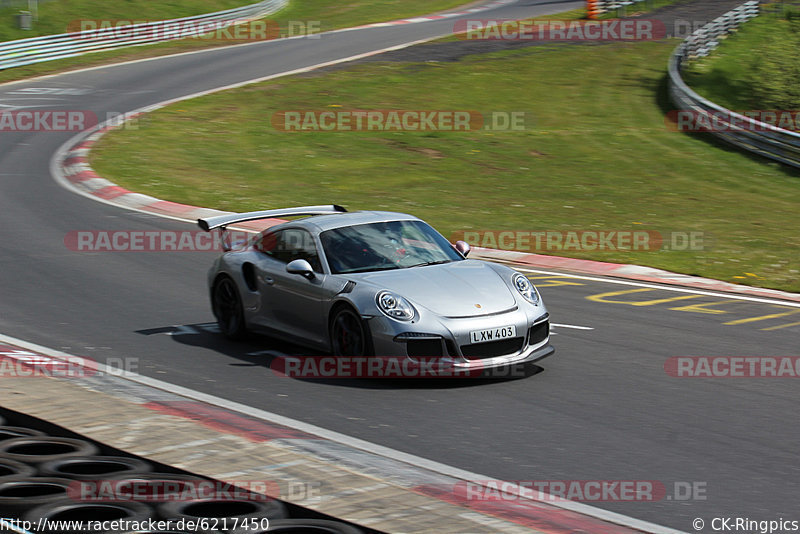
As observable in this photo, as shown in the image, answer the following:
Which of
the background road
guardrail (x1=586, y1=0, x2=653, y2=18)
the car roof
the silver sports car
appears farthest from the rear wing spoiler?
guardrail (x1=586, y1=0, x2=653, y2=18)

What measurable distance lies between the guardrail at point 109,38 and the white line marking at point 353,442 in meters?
31.2

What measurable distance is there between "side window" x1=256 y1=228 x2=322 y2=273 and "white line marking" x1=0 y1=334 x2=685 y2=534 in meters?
1.79

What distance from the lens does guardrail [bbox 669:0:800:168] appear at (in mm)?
25172

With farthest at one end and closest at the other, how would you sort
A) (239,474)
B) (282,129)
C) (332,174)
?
1. (282,129)
2. (332,174)
3. (239,474)

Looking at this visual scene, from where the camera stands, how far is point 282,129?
2706 cm

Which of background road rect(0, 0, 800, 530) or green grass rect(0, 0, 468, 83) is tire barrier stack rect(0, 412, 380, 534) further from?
green grass rect(0, 0, 468, 83)

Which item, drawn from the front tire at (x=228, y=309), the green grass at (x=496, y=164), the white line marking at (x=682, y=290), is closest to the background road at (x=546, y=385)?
the front tire at (x=228, y=309)

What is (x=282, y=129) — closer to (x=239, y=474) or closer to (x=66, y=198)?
(x=66, y=198)

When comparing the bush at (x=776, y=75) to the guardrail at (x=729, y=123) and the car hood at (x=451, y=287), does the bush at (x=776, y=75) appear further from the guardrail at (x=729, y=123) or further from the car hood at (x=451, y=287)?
the car hood at (x=451, y=287)

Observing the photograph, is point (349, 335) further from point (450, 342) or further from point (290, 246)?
point (290, 246)

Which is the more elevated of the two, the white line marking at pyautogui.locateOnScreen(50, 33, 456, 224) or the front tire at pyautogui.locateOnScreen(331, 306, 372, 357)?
the front tire at pyautogui.locateOnScreen(331, 306, 372, 357)

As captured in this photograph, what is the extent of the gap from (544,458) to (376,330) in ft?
7.49

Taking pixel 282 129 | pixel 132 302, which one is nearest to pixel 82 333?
pixel 132 302

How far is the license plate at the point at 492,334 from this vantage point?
28.5 ft
